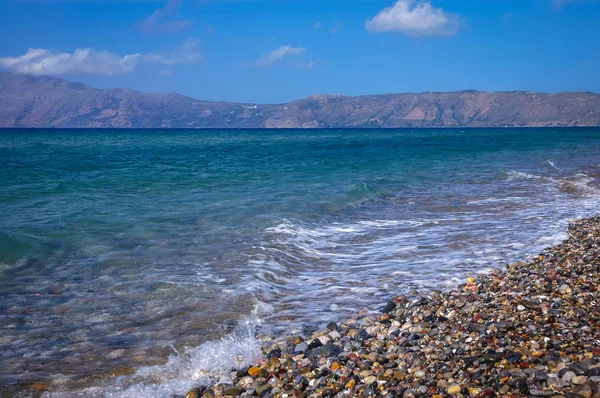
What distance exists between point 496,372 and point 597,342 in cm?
113

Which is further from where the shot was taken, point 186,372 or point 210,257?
point 210,257

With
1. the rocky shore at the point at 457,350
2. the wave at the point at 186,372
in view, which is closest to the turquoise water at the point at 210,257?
the wave at the point at 186,372

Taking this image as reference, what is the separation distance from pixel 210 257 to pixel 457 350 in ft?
21.5

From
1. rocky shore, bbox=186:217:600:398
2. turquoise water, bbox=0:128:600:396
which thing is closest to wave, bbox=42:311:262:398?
turquoise water, bbox=0:128:600:396

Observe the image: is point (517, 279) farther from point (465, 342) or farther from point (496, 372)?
point (496, 372)

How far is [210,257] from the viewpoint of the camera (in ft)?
35.0

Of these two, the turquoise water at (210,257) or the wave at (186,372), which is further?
the turquoise water at (210,257)

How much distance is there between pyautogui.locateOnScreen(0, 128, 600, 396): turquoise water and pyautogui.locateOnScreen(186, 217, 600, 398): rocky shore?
0.69 m

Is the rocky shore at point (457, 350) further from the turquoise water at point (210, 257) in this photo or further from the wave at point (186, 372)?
the turquoise water at point (210, 257)

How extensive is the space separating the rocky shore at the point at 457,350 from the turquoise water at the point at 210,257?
693 mm

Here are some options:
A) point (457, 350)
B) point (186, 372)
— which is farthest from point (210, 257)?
point (457, 350)

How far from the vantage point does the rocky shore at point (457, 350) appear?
4.31 metres

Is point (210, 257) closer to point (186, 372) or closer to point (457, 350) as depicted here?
point (186, 372)

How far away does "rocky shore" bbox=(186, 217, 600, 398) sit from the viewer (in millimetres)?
4309
